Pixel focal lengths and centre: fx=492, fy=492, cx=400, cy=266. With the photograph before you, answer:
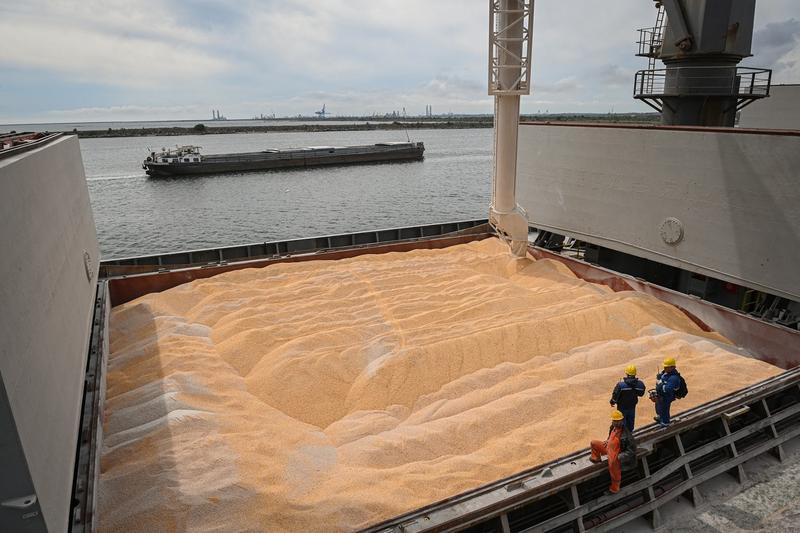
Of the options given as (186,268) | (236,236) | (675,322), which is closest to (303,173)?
(236,236)

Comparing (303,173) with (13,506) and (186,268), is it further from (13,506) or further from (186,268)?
(13,506)

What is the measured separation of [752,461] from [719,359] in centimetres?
181

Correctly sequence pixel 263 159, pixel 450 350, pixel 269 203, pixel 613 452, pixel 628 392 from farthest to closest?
pixel 263 159 < pixel 269 203 < pixel 450 350 < pixel 628 392 < pixel 613 452

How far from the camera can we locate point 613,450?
193 inches

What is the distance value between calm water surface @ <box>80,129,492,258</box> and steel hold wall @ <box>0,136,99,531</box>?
22.3m

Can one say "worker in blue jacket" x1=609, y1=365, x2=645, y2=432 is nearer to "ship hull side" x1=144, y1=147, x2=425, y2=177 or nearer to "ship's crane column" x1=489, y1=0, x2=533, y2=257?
"ship's crane column" x1=489, y1=0, x2=533, y2=257

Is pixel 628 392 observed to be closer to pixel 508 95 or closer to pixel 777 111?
pixel 508 95

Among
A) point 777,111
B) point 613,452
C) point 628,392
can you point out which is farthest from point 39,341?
point 777,111

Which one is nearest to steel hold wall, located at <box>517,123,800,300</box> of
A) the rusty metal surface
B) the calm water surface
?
the rusty metal surface

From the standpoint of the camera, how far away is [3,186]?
3.76 metres

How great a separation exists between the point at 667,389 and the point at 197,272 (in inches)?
371

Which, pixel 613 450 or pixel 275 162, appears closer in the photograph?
pixel 613 450

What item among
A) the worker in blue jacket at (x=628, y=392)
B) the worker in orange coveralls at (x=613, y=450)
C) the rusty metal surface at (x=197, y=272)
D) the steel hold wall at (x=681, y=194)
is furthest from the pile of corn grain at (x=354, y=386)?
the steel hold wall at (x=681, y=194)

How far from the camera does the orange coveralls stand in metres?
4.87
